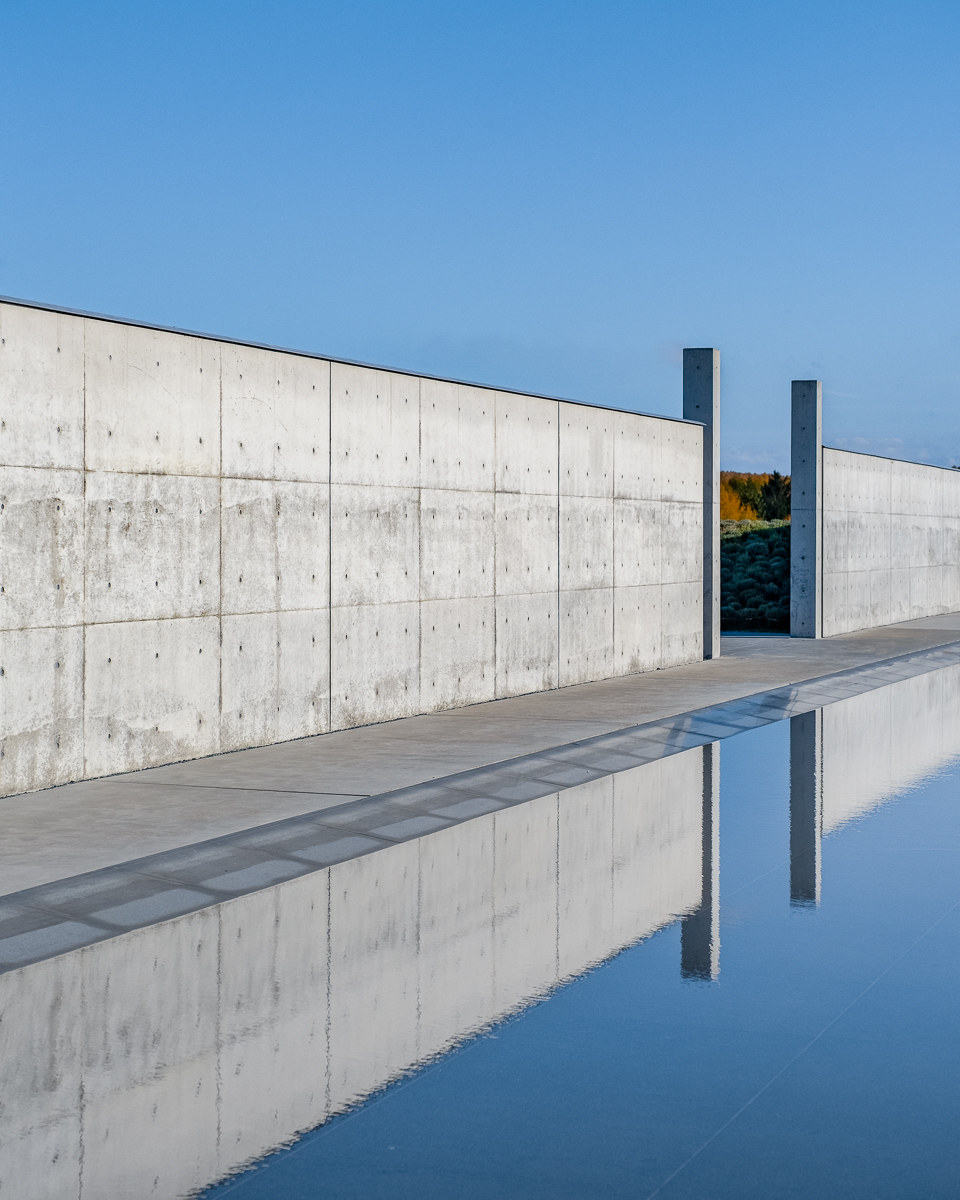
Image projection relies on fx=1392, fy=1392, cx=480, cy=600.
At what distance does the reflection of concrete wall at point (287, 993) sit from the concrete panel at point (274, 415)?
4.59 metres

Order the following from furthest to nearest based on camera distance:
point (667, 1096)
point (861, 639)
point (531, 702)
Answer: point (861, 639) < point (531, 702) < point (667, 1096)

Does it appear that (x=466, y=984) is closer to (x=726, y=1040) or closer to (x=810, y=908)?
(x=726, y=1040)

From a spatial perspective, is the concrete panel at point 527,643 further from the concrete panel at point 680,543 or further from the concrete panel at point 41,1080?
the concrete panel at point 41,1080

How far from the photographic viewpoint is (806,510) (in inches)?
1031

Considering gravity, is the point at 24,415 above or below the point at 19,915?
above

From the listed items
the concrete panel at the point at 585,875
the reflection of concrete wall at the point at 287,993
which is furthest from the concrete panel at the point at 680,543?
the reflection of concrete wall at the point at 287,993

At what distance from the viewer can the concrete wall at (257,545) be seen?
33.3 feet

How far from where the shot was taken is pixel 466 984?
19.4 feet

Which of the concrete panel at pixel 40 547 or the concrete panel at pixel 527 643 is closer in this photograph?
the concrete panel at pixel 40 547

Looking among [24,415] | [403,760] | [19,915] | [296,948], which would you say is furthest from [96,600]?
[296,948]

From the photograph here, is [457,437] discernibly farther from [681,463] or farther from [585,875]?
[585,875]

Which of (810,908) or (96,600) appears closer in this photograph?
(810,908)

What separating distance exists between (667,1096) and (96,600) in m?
7.09

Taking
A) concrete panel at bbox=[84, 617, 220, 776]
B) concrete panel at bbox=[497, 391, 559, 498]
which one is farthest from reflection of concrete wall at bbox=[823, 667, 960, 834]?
concrete panel at bbox=[84, 617, 220, 776]
